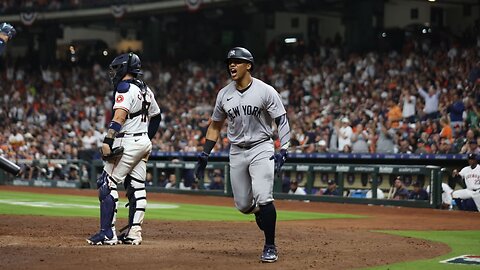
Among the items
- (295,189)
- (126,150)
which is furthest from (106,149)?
(295,189)

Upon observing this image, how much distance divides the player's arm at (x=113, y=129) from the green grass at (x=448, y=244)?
116 inches

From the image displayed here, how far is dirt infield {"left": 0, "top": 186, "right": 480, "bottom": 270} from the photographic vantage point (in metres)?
6.83

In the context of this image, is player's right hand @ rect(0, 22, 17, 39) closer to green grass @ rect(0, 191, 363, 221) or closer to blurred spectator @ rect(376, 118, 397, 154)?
green grass @ rect(0, 191, 363, 221)

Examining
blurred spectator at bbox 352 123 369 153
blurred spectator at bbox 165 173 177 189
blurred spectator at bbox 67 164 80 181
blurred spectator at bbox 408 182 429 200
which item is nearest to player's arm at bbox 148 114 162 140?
blurred spectator at bbox 408 182 429 200

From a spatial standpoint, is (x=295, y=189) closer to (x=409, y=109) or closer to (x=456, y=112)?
(x=409, y=109)

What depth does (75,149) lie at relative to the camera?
2545cm

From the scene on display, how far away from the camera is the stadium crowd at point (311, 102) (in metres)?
18.5

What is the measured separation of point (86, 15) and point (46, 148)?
10475 mm

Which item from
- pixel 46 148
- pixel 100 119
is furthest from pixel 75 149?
pixel 100 119

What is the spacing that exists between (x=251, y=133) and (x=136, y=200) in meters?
1.69

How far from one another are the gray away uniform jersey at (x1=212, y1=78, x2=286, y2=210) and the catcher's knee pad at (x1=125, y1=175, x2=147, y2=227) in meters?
1.37

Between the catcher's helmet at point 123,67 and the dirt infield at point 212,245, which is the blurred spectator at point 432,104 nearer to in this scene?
the dirt infield at point 212,245

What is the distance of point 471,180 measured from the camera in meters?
15.3

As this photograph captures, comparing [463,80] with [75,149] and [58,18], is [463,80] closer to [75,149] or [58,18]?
[75,149]
